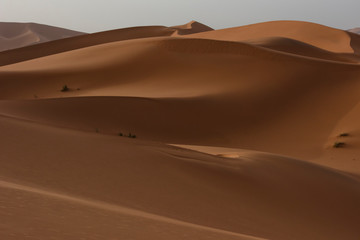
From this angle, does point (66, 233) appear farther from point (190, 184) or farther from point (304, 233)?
point (304, 233)

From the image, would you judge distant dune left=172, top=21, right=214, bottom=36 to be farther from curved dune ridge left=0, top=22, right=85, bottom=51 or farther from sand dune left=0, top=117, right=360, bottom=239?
sand dune left=0, top=117, right=360, bottom=239

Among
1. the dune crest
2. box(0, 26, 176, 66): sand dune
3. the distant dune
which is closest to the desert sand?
the dune crest

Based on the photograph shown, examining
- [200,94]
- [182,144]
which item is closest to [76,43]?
[200,94]

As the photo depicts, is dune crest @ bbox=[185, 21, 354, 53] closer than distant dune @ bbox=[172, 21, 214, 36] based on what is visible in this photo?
Yes

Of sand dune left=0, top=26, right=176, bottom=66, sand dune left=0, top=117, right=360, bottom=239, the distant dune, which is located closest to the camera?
sand dune left=0, top=117, right=360, bottom=239

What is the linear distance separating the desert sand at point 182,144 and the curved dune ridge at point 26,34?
216ft

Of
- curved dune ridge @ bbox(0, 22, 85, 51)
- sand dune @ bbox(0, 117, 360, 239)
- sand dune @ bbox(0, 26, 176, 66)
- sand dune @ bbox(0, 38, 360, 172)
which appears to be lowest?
sand dune @ bbox(0, 117, 360, 239)

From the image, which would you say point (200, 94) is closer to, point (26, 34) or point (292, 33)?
point (292, 33)

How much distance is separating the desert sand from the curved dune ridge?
216 ft

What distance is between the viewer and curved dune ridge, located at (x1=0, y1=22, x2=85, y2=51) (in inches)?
3615

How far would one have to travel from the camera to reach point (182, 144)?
47.7ft

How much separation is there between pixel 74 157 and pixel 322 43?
39537 mm

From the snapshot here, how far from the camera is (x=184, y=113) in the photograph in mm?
16719

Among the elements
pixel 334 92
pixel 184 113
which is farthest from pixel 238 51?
pixel 184 113
